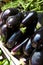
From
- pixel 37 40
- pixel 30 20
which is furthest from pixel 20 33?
pixel 37 40

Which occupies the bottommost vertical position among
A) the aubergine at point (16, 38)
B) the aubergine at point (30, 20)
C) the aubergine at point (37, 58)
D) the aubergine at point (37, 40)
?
the aubergine at point (37, 58)

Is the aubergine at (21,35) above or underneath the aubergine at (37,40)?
above

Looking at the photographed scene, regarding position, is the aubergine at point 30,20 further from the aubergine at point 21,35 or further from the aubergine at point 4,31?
the aubergine at point 4,31

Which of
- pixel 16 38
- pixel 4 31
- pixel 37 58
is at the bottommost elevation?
pixel 37 58

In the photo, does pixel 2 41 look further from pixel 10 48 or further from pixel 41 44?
pixel 41 44

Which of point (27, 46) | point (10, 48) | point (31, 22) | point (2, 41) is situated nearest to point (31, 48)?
point (27, 46)

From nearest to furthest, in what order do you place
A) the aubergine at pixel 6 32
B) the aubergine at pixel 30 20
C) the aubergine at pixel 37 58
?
1. the aubergine at pixel 37 58
2. the aubergine at pixel 30 20
3. the aubergine at pixel 6 32

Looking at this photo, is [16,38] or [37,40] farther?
[16,38]

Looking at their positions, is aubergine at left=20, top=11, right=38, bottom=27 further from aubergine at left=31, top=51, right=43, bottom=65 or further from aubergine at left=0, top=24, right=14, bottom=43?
aubergine at left=31, top=51, right=43, bottom=65

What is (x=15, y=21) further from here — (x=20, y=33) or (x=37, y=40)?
(x=37, y=40)

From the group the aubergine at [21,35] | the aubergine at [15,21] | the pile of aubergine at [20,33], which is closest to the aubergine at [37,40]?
the pile of aubergine at [20,33]

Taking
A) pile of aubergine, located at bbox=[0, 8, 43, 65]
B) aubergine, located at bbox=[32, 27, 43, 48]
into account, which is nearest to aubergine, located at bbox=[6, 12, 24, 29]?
pile of aubergine, located at bbox=[0, 8, 43, 65]
